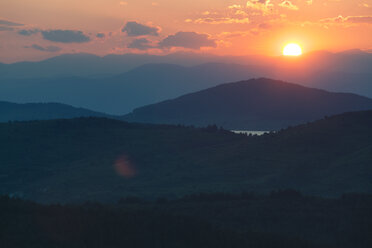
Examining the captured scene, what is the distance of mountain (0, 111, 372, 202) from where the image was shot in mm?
135000

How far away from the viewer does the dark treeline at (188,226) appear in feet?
193

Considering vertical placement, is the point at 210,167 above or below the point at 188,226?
below

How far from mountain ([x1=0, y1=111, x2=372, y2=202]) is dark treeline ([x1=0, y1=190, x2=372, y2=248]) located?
39.8m

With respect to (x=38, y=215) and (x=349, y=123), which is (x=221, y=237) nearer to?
(x=38, y=215)

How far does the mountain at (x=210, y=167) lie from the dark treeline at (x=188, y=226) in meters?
39.8

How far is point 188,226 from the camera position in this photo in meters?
63.9

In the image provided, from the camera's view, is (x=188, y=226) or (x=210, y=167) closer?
(x=188, y=226)

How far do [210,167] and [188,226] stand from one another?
4017 inches

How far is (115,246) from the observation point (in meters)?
57.3

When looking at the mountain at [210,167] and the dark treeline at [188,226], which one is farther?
the mountain at [210,167]

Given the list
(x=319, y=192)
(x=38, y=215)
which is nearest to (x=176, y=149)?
(x=319, y=192)

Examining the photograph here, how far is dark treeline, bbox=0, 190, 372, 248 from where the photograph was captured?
59.0 metres

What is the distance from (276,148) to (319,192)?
50.8 meters

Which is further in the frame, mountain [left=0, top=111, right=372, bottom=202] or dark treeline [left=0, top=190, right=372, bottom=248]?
mountain [left=0, top=111, right=372, bottom=202]
